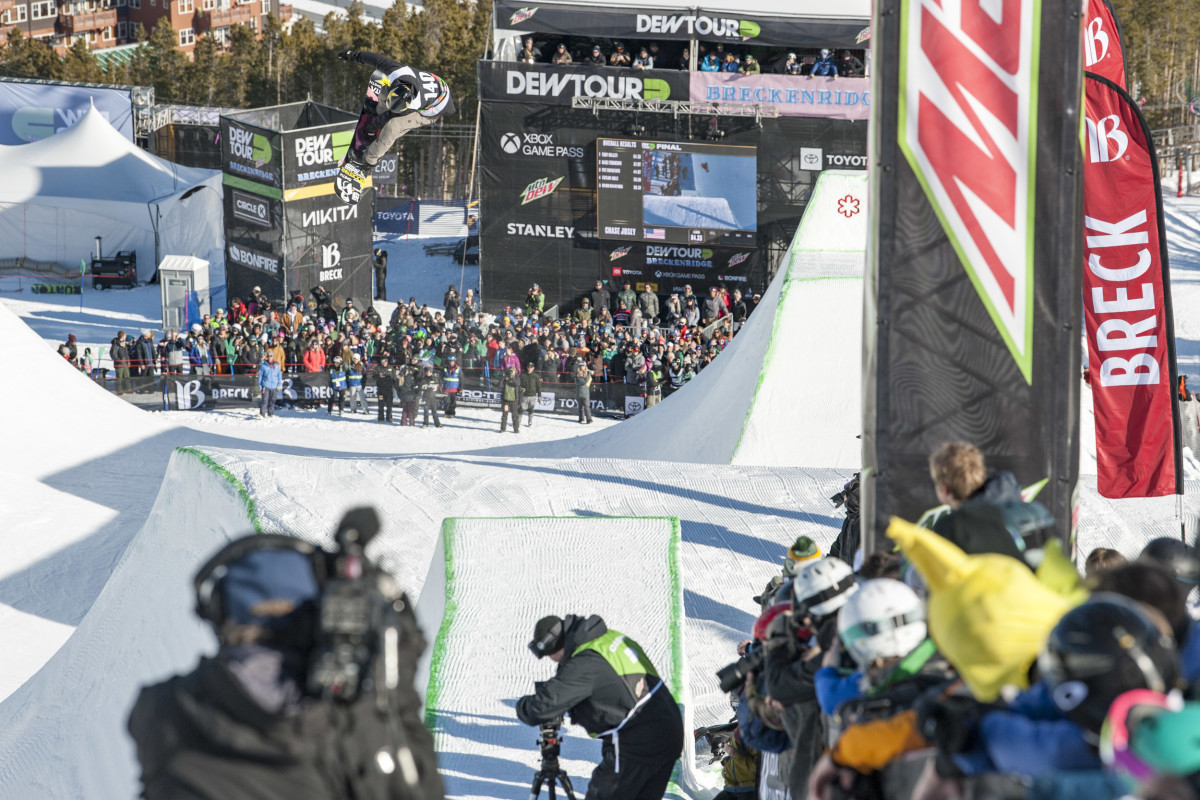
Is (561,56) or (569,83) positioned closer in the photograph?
(569,83)

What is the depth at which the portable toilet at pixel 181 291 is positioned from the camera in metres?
24.2

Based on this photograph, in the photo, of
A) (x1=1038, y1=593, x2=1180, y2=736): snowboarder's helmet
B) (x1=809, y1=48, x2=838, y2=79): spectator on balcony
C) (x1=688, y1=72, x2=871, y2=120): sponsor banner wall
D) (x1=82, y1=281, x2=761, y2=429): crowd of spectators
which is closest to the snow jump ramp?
(x1=82, y1=281, x2=761, y2=429): crowd of spectators

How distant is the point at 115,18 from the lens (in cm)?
7794

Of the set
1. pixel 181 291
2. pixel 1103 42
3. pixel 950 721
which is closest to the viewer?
pixel 950 721

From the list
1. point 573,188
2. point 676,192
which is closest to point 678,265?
point 676,192

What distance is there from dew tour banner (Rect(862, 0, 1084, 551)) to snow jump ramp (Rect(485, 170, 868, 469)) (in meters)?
5.94

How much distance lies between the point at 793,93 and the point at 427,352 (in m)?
10.6

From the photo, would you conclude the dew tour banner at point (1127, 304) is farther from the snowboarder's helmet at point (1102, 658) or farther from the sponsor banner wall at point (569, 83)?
the sponsor banner wall at point (569, 83)

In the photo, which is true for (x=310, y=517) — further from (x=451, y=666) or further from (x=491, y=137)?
(x=491, y=137)

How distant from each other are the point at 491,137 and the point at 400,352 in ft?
25.3

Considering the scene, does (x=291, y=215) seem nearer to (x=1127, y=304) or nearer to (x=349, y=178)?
(x=349, y=178)

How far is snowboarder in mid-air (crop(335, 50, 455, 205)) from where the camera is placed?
1566 cm

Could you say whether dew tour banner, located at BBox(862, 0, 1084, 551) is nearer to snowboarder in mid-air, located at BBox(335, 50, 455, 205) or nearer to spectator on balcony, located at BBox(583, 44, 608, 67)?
snowboarder in mid-air, located at BBox(335, 50, 455, 205)

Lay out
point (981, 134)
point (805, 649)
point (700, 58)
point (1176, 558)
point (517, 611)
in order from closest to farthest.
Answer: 1. point (1176, 558)
2. point (805, 649)
3. point (981, 134)
4. point (517, 611)
5. point (700, 58)
